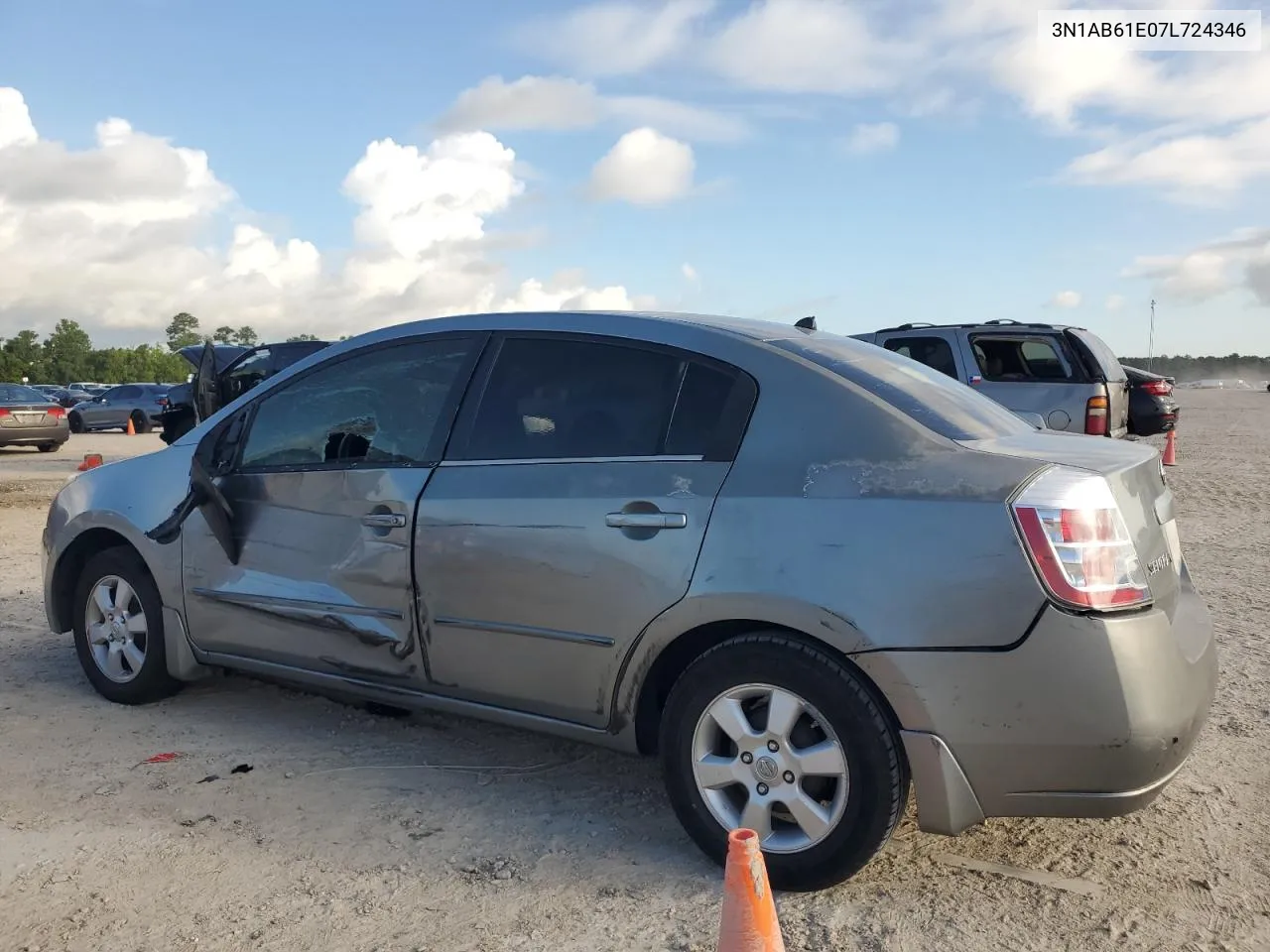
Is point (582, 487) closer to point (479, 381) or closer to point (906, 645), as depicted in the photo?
point (479, 381)

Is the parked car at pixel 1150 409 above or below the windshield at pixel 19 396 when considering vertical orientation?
below

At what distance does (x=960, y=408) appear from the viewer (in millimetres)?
3447

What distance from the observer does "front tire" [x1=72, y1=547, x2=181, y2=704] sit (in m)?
4.70

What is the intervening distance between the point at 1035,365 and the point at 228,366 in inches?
322

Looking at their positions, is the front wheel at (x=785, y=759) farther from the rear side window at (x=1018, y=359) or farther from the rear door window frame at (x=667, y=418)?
the rear side window at (x=1018, y=359)

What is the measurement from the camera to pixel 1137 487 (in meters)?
3.14

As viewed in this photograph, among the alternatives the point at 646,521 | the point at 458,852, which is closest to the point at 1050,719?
the point at 646,521

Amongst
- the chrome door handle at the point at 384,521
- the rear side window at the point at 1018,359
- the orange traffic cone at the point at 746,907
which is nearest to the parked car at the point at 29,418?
the rear side window at the point at 1018,359

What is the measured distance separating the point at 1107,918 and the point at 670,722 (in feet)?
4.26

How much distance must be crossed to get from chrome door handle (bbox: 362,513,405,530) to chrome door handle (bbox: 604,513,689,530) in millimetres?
865

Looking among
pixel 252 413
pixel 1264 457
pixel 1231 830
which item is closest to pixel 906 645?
pixel 1231 830

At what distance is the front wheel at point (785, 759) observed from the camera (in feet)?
9.71

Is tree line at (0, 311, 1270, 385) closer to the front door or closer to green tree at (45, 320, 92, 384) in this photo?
green tree at (45, 320, 92, 384)

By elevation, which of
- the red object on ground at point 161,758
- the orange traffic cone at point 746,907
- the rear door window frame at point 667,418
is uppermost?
the rear door window frame at point 667,418
